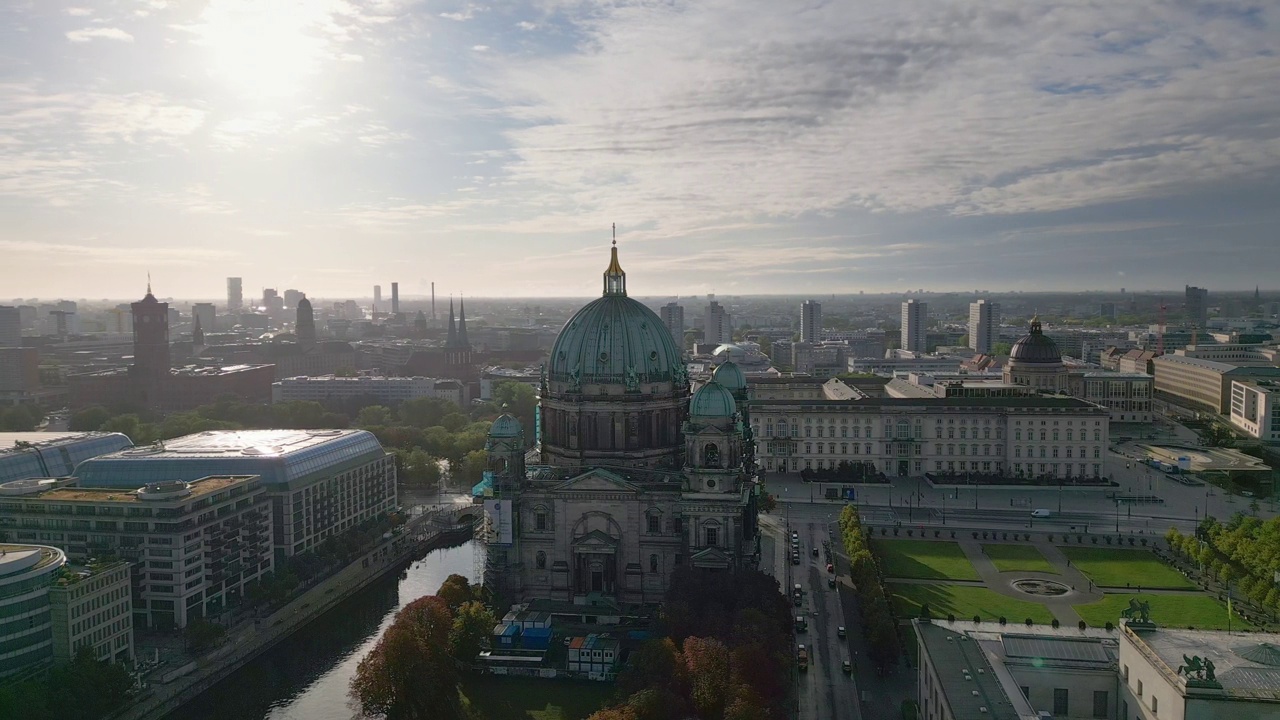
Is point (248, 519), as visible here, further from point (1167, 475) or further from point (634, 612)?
point (1167, 475)

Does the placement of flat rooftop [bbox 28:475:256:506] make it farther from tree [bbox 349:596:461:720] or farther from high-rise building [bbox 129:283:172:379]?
high-rise building [bbox 129:283:172:379]

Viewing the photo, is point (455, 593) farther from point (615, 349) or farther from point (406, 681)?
point (615, 349)

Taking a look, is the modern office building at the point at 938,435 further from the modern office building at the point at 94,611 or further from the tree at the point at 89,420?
the tree at the point at 89,420

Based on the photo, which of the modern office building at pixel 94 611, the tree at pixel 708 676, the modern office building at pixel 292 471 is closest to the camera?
the tree at pixel 708 676

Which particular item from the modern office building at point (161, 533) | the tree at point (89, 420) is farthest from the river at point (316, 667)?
the tree at point (89, 420)

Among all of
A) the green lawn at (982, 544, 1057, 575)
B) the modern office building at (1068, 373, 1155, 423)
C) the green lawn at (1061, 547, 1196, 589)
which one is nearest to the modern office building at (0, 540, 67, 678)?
the green lawn at (982, 544, 1057, 575)

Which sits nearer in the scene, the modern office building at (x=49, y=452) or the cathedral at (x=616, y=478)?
the cathedral at (x=616, y=478)

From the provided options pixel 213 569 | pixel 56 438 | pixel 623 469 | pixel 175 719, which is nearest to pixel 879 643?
pixel 623 469
